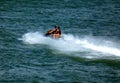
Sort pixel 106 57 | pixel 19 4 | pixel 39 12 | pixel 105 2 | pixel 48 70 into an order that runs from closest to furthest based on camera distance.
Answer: pixel 48 70
pixel 106 57
pixel 39 12
pixel 19 4
pixel 105 2

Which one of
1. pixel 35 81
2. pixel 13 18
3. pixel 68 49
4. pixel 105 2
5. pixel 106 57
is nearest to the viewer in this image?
pixel 35 81

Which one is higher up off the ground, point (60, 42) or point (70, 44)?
point (60, 42)

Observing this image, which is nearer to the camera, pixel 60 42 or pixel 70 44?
pixel 70 44

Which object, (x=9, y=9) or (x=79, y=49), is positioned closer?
(x=79, y=49)

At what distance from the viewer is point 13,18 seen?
229 feet

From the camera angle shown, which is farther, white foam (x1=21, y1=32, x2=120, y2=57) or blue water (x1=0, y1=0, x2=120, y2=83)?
white foam (x1=21, y1=32, x2=120, y2=57)

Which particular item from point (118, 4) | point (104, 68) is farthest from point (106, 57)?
point (118, 4)

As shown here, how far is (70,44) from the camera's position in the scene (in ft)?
Result: 188

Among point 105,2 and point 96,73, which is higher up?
point 105,2

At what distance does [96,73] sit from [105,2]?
127 ft

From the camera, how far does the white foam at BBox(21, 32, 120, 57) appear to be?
178ft

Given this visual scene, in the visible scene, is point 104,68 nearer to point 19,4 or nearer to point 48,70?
point 48,70

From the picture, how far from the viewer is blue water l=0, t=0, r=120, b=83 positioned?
47.6 meters

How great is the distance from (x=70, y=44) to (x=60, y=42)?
52.2 inches
